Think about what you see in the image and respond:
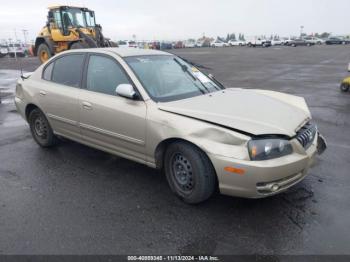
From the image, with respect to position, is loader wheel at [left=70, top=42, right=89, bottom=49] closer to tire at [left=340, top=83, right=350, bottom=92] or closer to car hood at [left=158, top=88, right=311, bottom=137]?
tire at [left=340, top=83, right=350, bottom=92]

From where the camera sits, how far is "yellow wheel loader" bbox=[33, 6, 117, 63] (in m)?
16.9

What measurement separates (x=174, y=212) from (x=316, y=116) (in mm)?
4870

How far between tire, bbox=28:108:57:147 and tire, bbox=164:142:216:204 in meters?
2.43

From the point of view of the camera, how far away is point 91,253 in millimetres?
2814

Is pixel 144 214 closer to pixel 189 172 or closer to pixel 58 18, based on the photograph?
pixel 189 172

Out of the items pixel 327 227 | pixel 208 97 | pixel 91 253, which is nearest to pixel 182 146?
pixel 208 97

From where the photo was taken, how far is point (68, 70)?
15.7 feet

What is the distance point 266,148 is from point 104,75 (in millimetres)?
2306

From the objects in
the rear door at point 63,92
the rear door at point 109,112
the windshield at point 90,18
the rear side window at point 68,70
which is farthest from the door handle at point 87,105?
the windshield at point 90,18

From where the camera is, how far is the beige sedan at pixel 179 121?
124 inches

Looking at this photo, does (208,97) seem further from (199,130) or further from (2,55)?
(2,55)

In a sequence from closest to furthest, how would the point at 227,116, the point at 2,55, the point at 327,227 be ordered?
the point at 327,227 → the point at 227,116 → the point at 2,55

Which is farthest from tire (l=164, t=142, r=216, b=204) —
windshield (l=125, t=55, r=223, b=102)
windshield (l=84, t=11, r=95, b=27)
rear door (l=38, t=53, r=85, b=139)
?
windshield (l=84, t=11, r=95, b=27)

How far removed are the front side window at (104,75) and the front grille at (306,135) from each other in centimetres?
203
